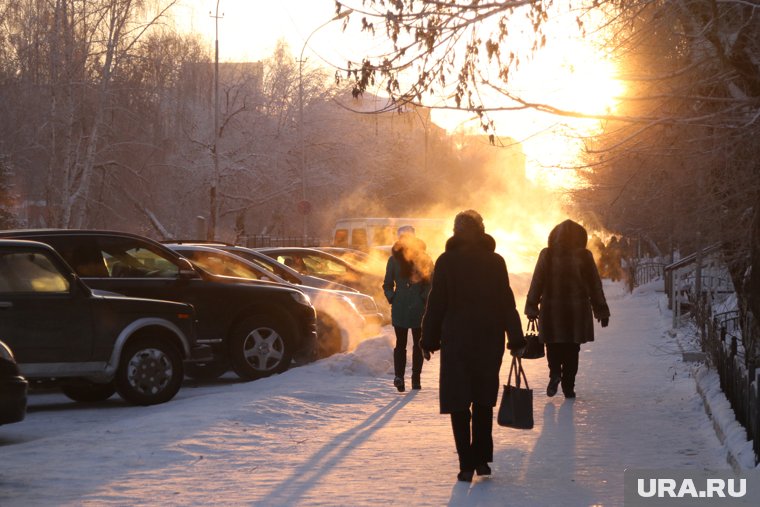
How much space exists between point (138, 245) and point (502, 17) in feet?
20.4

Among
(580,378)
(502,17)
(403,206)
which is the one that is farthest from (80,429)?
(403,206)

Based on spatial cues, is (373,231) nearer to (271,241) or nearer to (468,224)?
(271,241)

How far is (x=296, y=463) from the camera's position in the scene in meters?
9.30

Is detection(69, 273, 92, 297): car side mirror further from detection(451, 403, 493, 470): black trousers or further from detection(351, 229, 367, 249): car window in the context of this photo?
detection(351, 229, 367, 249): car window

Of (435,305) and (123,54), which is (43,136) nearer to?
(123,54)

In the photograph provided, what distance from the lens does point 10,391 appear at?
8969 millimetres

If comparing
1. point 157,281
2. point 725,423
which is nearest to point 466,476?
point 725,423

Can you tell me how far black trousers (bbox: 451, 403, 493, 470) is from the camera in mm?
8500

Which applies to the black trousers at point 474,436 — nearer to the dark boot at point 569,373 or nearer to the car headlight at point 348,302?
the dark boot at point 569,373

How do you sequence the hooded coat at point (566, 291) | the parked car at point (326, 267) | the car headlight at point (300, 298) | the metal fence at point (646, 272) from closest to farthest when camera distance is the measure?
the hooded coat at point (566, 291), the car headlight at point (300, 298), the parked car at point (326, 267), the metal fence at point (646, 272)

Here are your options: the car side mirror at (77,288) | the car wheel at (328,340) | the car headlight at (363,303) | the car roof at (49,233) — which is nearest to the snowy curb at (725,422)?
the car side mirror at (77,288)

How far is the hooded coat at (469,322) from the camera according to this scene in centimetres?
849

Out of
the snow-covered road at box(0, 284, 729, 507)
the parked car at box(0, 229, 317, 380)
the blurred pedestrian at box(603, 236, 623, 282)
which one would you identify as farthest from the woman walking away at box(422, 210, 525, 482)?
the blurred pedestrian at box(603, 236, 623, 282)

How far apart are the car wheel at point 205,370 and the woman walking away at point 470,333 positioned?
7.87m
